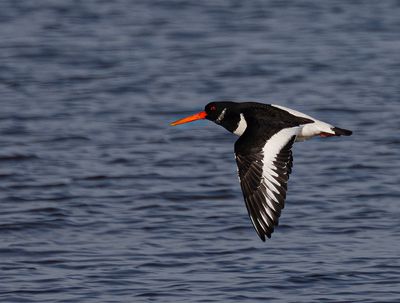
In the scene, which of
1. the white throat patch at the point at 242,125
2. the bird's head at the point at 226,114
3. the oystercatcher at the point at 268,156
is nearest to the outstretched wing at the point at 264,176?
the oystercatcher at the point at 268,156

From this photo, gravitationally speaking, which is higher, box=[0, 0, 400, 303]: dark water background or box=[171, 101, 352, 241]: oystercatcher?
box=[171, 101, 352, 241]: oystercatcher

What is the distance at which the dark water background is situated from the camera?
9.14 m

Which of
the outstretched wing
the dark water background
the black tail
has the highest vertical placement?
the black tail

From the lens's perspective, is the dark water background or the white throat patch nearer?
the white throat patch

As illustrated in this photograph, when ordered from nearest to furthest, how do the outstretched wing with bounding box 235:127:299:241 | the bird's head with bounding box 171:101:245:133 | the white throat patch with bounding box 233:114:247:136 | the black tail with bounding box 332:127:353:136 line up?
the outstretched wing with bounding box 235:127:299:241 → the black tail with bounding box 332:127:353:136 → the white throat patch with bounding box 233:114:247:136 → the bird's head with bounding box 171:101:245:133

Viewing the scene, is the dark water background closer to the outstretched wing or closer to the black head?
the outstretched wing

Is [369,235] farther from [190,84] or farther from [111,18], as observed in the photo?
[111,18]

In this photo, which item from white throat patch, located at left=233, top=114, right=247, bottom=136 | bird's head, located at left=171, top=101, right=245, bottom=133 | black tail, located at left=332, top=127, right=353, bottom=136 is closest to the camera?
black tail, located at left=332, top=127, right=353, bottom=136

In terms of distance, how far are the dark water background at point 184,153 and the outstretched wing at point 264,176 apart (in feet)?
2.74

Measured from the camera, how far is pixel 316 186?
1151 cm

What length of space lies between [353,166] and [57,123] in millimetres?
3617

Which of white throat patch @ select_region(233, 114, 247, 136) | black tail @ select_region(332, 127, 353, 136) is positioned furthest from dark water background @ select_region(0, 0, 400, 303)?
black tail @ select_region(332, 127, 353, 136)

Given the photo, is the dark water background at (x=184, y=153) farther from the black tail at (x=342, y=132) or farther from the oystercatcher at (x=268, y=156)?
the black tail at (x=342, y=132)

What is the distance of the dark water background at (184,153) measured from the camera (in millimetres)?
9141
